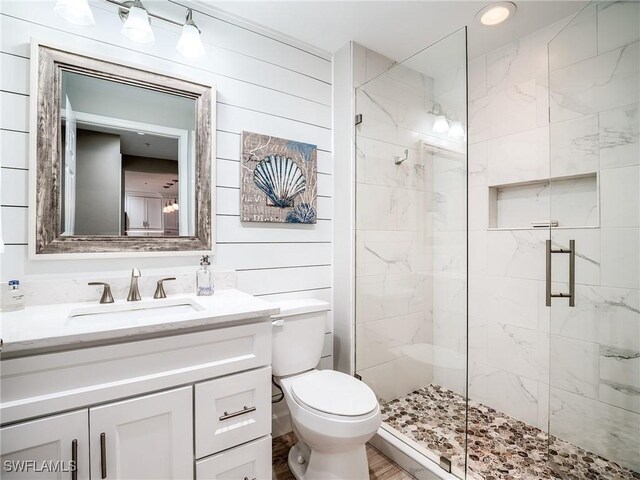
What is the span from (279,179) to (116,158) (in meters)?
0.83

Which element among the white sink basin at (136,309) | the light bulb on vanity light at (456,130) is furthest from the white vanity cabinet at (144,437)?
the light bulb on vanity light at (456,130)

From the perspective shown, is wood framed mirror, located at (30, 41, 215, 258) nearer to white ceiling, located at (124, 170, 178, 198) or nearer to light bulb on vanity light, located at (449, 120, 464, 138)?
white ceiling, located at (124, 170, 178, 198)

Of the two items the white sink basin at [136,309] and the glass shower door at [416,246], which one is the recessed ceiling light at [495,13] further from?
the white sink basin at [136,309]

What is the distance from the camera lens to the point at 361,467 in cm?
146

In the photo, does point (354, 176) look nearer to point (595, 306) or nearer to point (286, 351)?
point (286, 351)

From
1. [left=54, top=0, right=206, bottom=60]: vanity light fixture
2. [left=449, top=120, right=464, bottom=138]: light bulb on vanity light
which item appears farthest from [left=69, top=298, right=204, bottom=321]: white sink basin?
[left=449, top=120, right=464, bottom=138]: light bulb on vanity light

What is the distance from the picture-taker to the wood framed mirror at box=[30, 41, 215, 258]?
1.33 metres

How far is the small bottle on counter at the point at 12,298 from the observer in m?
1.22

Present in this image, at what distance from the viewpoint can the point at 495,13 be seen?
5.87 feet

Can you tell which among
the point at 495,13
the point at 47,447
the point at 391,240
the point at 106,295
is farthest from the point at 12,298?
the point at 495,13

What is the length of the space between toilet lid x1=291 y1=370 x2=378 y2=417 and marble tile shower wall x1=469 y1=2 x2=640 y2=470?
1.02 metres

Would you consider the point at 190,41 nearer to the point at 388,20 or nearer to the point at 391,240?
the point at 388,20

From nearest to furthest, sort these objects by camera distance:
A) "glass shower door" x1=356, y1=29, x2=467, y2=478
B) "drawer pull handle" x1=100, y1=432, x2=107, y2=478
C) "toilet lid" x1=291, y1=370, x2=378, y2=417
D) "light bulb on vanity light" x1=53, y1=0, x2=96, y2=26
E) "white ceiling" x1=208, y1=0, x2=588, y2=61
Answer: "drawer pull handle" x1=100, y1=432, x2=107, y2=478 → "light bulb on vanity light" x1=53, y1=0, x2=96, y2=26 → "toilet lid" x1=291, y1=370, x2=378, y2=417 → "glass shower door" x1=356, y1=29, x2=467, y2=478 → "white ceiling" x1=208, y1=0, x2=588, y2=61

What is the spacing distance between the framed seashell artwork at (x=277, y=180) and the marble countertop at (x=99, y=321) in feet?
1.90
